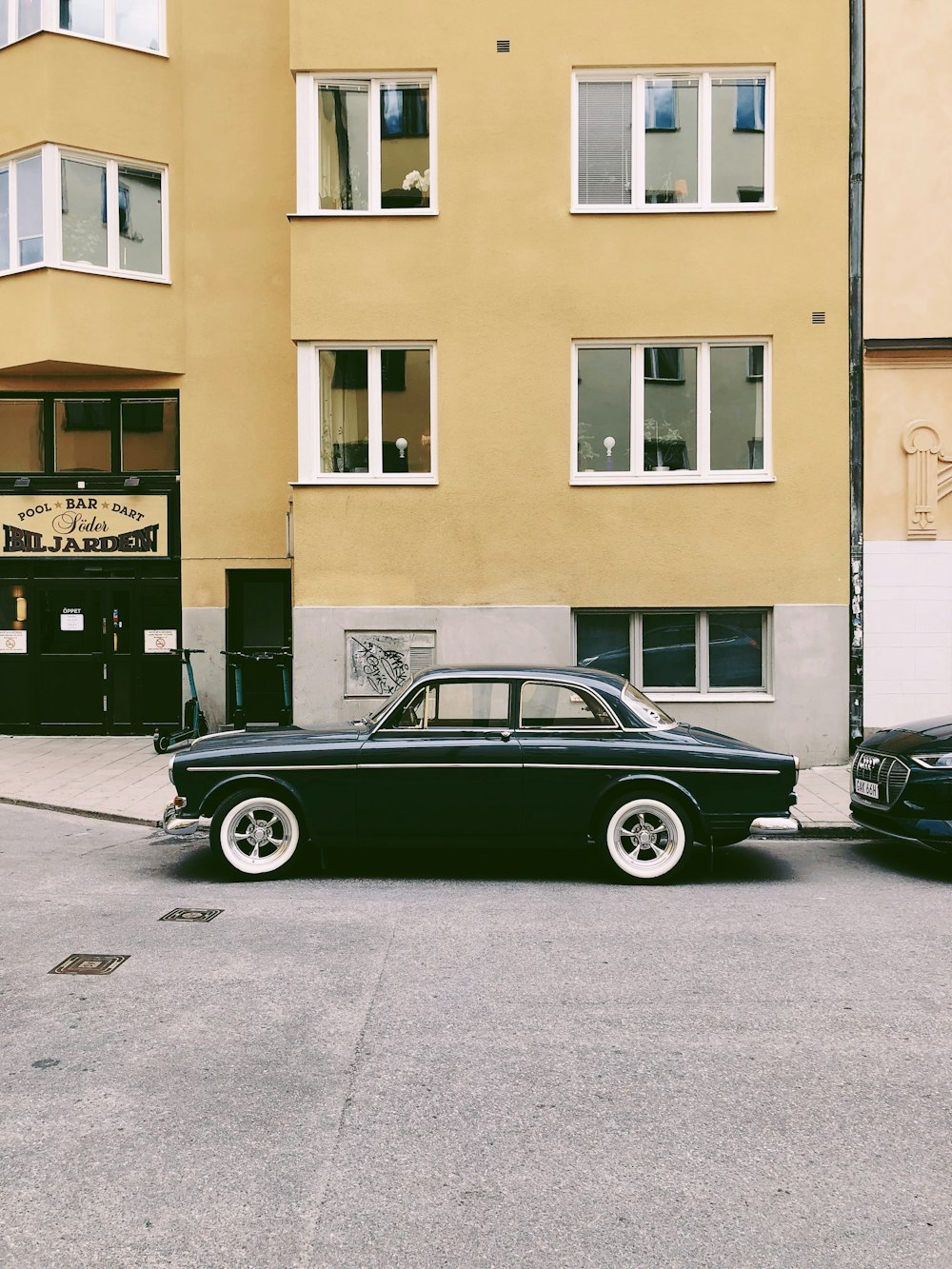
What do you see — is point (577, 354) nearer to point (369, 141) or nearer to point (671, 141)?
point (671, 141)

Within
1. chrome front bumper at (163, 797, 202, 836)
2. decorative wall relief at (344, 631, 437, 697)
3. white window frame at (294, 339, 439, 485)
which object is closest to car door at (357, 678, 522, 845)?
chrome front bumper at (163, 797, 202, 836)

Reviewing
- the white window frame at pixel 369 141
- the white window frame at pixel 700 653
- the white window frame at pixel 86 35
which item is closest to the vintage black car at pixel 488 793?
the white window frame at pixel 700 653

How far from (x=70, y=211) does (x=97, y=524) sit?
13.9 feet

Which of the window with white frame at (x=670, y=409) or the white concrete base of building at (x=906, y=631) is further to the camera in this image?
the window with white frame at (x=670, y=409)

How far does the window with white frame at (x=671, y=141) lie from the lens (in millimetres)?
13281

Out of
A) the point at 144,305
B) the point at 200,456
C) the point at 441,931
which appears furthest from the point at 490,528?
the point at 441,931

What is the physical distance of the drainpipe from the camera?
13125 mm

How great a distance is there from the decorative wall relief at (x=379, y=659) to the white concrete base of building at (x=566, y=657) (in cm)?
8

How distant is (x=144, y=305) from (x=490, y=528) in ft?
19.9

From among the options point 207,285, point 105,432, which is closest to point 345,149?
point 207,285

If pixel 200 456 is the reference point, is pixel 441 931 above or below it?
below

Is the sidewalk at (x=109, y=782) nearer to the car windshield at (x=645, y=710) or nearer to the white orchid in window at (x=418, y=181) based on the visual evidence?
the car windshield at (x=645, y=710)

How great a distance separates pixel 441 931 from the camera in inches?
254

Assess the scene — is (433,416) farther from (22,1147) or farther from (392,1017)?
(22,1147)
